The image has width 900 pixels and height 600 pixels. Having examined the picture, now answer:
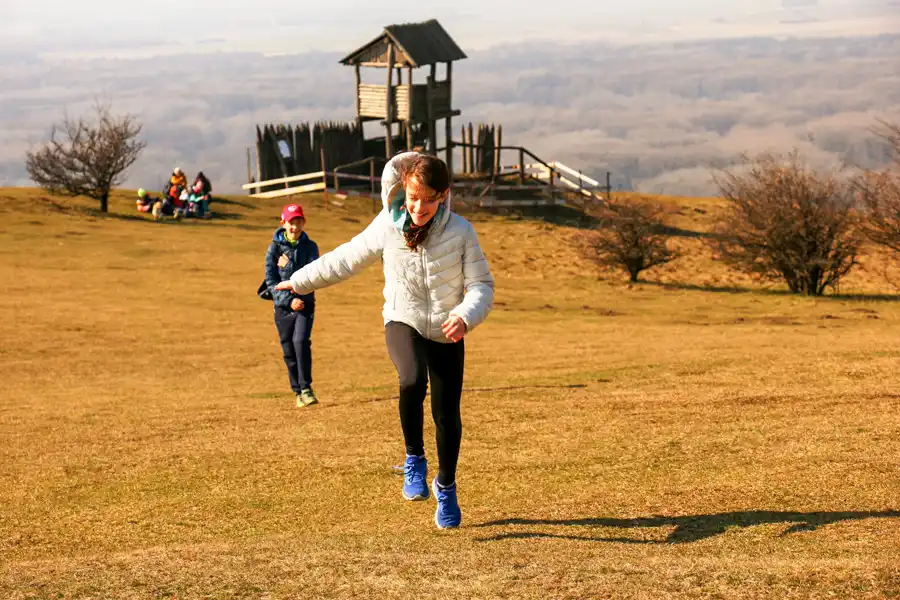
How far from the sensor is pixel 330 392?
12.6 metres

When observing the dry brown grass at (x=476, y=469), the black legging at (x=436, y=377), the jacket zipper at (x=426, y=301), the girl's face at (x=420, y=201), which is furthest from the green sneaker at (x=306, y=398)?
the girl's face at (x=420, y=201)

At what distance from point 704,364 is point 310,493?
719 centimetres

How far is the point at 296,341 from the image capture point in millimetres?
11078

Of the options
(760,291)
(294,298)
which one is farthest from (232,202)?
(294,298)

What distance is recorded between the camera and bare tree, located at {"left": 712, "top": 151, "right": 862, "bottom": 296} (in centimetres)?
2794

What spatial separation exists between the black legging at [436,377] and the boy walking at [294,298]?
399cm

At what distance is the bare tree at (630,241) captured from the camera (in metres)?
30.5

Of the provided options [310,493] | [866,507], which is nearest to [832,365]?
[866,507]

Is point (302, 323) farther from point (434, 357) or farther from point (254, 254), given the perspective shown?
point (254, 254)

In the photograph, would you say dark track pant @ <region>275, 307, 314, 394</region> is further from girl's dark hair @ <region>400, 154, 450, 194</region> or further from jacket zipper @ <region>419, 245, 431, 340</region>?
girl's dark hair @ <region>400, 154, 450, 194</region>

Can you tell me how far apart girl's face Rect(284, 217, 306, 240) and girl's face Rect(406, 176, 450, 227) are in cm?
447

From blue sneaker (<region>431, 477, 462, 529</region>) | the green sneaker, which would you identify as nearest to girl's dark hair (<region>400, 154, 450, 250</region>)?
blue sneaker (<region>431, 477, 462, 529</region>)

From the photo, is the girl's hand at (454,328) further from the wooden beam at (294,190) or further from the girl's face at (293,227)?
the wooden beam at (294,190)

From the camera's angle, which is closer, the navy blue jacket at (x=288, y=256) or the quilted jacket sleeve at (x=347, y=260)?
the quilted jacket sleeve at (x=347, y=260)
